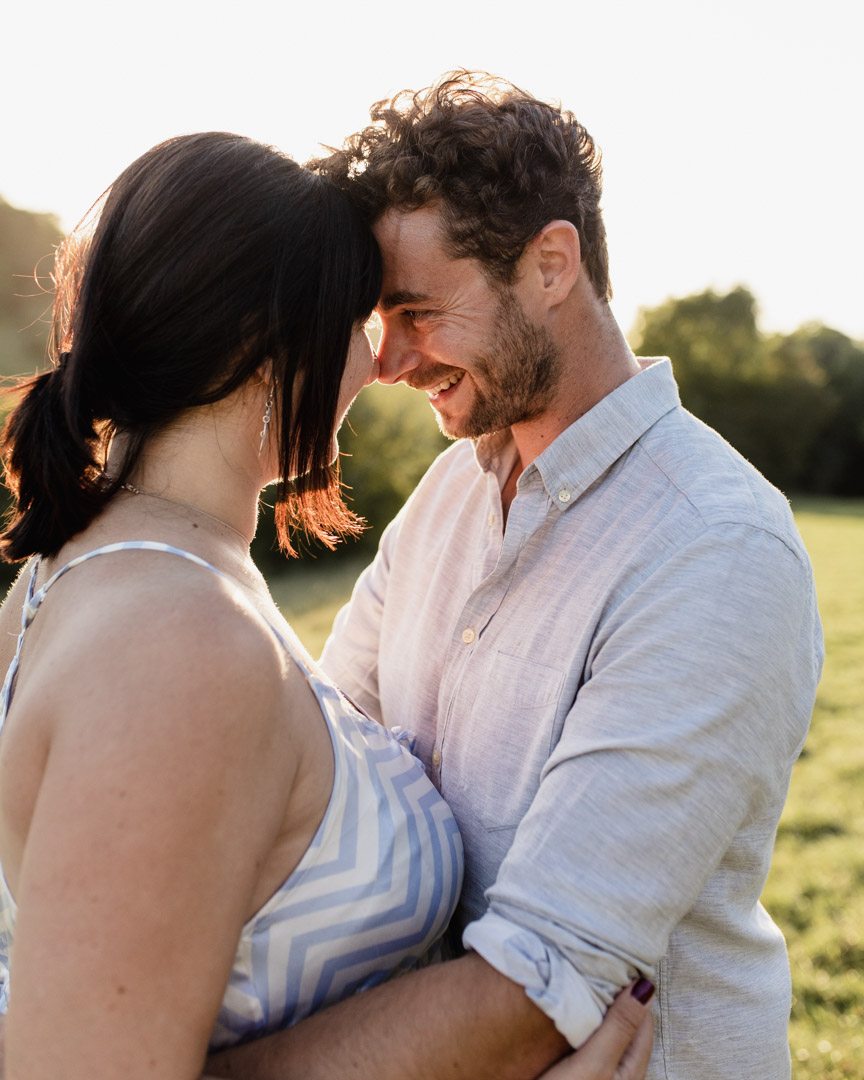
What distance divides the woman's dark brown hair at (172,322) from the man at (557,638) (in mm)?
552

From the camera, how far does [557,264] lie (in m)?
2.33

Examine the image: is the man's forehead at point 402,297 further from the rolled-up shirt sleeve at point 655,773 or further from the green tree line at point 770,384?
the green tree line at point 770,384

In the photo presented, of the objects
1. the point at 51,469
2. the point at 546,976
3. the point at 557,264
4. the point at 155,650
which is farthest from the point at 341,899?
the point at 557,264

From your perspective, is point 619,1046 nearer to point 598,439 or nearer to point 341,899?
point 341,899

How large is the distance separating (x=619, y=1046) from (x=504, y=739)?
0.62 metres

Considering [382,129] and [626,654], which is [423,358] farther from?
[626,654]

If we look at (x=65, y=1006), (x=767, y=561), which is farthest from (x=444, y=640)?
(x=65, y=1006)

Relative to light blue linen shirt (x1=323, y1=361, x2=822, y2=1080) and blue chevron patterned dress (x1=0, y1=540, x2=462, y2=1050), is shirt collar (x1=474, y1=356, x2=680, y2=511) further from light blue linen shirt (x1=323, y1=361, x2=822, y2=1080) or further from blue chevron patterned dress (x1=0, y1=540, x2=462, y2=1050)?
blue chevron patterned dress (x1=0, y1=540, x2=462, y2=1050)

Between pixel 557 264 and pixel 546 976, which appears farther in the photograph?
pixel 557 264

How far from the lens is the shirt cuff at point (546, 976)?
54.2 inches

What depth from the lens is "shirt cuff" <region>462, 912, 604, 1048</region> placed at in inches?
54.2

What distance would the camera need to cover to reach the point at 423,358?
2.40m

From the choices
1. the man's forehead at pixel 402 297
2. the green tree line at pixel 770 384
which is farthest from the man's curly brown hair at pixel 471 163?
the green tree line at pixel 770 384

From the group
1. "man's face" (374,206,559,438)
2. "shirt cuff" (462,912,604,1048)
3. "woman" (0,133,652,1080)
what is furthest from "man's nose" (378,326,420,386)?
"shirt cuff" (462,912,604,1048)
